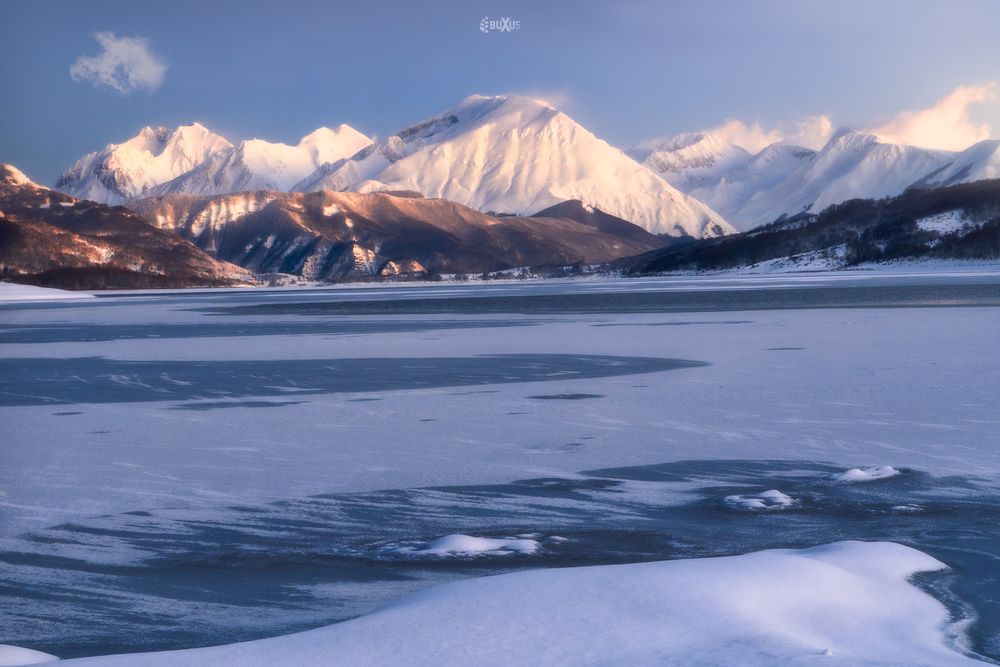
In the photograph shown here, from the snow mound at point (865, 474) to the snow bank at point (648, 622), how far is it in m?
3.13

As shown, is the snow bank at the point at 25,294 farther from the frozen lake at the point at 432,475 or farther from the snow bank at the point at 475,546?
the snow bank at the point at 475,546

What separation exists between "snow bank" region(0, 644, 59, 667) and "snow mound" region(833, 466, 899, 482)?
23.9 ft

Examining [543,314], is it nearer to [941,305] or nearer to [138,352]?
[941,305]

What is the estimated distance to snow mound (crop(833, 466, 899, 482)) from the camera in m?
10.5

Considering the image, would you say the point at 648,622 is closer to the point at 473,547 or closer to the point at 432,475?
the point at 473,547

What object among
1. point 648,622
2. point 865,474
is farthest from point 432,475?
point 648,622

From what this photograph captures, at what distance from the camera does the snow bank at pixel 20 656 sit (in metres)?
5.92

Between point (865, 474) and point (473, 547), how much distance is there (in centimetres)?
Answer: 444

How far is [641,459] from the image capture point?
38.8 ft

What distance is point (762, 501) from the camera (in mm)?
9680

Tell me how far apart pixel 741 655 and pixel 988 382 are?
13.2m

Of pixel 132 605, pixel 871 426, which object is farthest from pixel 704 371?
pixel 132 605

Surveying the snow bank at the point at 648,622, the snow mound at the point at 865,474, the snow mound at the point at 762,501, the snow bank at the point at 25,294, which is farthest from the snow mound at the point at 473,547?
the snow bank at the point at 25,294

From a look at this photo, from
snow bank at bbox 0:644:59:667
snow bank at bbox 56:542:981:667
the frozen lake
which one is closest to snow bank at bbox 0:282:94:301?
the frozen lake
